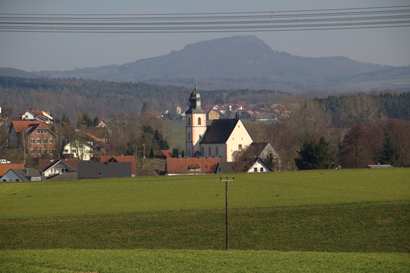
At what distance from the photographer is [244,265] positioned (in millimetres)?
15789

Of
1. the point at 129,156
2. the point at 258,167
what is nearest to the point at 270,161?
the point at 258,167

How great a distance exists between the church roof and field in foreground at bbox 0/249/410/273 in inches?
2207

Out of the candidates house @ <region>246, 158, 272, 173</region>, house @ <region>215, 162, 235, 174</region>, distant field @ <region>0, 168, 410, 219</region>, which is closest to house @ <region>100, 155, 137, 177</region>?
house @ <region>215, 162, 235, 174</region>

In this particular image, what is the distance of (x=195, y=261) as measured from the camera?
16.4 m

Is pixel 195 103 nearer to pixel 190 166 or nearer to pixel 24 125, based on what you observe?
pixel 190 166

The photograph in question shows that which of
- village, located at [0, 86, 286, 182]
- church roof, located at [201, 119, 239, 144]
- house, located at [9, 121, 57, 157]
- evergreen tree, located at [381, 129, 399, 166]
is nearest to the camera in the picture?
village, located at [0, 86, 286, 182]

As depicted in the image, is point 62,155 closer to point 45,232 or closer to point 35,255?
point 45,232

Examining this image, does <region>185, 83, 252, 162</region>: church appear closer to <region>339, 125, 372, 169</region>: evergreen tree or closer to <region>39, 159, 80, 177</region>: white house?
<region>339, 125, 372, 169</region>: evergreen tree

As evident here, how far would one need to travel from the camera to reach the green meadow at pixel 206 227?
16266mm

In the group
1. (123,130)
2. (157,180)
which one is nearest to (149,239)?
(157,180)

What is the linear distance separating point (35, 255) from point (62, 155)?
61.3m

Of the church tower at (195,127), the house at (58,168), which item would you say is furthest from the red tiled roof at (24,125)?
the church tower at (195,127)

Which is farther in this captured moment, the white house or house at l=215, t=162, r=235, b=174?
the white house

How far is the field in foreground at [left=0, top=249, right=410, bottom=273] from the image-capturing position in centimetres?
1533
